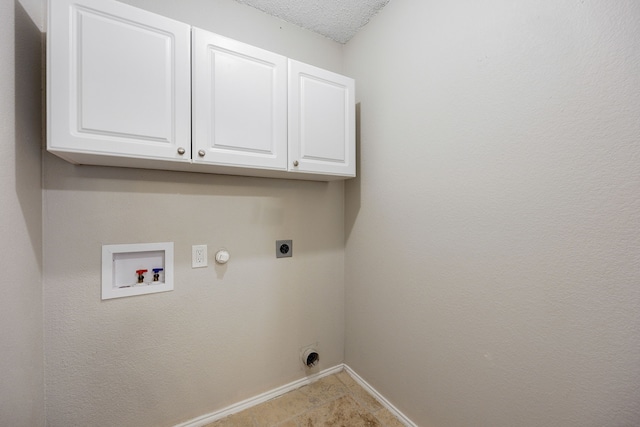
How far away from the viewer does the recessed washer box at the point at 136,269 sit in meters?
1.23

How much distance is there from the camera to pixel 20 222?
97cm

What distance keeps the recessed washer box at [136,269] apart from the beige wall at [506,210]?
1.26m

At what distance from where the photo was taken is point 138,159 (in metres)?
1.09

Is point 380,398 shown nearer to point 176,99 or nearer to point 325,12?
point 176,99

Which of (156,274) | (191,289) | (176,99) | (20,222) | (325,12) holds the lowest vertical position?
(191,289)

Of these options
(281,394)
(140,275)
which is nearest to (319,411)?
(281,394)

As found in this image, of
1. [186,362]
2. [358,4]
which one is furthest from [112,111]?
[358,4]

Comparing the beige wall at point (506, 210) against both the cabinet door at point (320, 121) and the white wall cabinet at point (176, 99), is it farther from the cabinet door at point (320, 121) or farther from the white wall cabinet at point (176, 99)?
the white wall cabinet at point (176, 99)

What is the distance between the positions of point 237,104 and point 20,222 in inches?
39.3

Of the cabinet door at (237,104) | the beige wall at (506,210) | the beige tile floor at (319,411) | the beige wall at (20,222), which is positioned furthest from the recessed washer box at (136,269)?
the beige wall at (506,210)

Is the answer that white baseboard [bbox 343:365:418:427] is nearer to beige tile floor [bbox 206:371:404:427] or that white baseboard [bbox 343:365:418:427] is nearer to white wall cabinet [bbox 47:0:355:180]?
beige tile floor [bbox 206:371:404:427]

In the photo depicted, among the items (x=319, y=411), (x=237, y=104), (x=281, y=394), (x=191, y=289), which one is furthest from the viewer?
(x=281, y=394)

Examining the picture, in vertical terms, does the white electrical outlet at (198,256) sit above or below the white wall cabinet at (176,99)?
below

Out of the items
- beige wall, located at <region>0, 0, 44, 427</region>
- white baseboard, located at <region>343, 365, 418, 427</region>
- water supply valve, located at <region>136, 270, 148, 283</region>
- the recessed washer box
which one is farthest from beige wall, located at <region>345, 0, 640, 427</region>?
beige wall, located at <region>0, 0, 44, 427</region>
